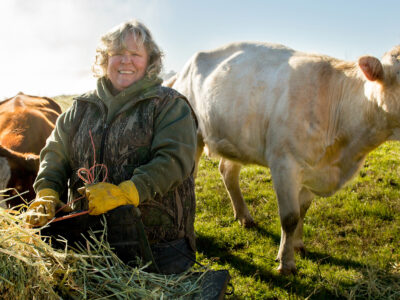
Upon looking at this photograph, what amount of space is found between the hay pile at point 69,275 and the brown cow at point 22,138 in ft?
2.19

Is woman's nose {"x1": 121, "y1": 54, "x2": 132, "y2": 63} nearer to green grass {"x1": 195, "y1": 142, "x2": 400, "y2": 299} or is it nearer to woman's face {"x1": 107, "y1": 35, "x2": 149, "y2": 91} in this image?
woman's face {"x1": 107, "y1": 35, "x2": 149, "y2": 91}

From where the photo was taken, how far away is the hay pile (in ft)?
6.15

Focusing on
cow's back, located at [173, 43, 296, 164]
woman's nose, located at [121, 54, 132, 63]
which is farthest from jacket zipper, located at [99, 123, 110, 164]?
cow's back, located at [173, 43, 296, 164]

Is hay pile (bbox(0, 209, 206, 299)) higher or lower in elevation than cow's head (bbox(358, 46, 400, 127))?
lower

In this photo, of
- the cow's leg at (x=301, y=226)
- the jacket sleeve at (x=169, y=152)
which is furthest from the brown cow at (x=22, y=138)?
the cow's leg at (x=301, y=226)

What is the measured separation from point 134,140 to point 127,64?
1.90 feet

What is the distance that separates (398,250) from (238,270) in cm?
197

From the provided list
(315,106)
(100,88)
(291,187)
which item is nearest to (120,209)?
(100,88)

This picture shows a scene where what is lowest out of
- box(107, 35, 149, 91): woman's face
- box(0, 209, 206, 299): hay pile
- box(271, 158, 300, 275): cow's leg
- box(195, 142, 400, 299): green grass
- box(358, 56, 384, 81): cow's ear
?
box(195, 142, 400, 299): green grass

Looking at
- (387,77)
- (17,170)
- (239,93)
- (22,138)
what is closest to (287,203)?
(239,93)

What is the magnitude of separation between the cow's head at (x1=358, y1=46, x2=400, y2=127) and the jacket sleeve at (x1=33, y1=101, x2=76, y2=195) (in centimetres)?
284

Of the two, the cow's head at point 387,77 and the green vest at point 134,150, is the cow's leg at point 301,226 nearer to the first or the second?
the cow's head at point 387,77

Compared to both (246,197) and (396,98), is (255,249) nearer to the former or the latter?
(246,197)

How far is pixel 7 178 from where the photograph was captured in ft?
12.2
